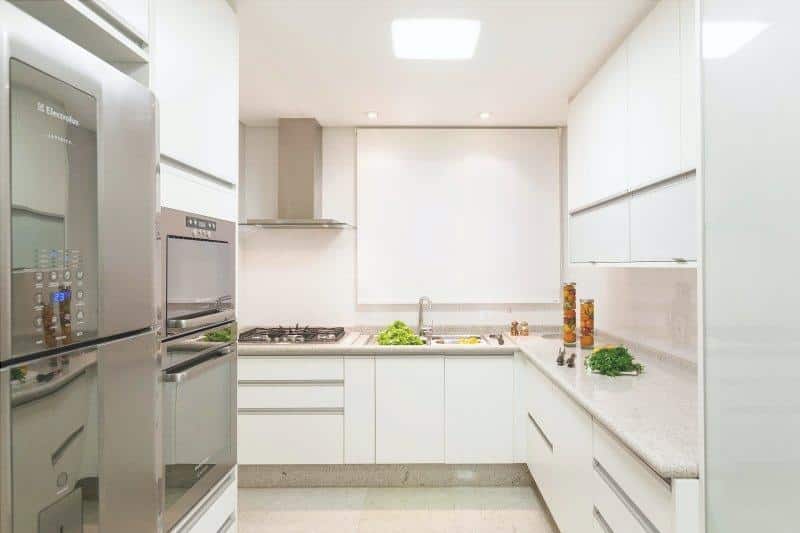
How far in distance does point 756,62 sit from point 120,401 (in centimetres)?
149

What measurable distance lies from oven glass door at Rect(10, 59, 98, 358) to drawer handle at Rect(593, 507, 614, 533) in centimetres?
170

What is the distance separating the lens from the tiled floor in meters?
2.65

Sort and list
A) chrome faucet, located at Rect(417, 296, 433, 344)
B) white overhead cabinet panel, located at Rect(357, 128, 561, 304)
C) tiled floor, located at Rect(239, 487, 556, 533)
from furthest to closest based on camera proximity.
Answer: white overhead cabinet panel, located at Rect(357, 128, 561, 304)
chrome faucet, located at Rect(417, 296, 433, 344)
tiled floor, located at Rect(239, 487, 556, 533)

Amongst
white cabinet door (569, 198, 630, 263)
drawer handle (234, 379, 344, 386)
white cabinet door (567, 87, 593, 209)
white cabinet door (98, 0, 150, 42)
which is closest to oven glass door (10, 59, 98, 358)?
white cabinet door (98, 0, 150, 42)

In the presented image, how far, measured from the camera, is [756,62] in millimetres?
891

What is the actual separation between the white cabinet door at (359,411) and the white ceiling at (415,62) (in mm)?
1744

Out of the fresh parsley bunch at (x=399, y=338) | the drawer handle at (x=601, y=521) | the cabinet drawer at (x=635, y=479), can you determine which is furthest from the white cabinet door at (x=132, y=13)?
the fresh parsley bunch at (x=399, y=338)

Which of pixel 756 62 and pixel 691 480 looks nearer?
pixel 756 62

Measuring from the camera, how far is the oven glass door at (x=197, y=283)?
4.49 ft

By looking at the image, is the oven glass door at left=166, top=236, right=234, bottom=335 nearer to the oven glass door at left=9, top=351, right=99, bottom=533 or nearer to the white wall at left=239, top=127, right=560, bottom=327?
the oven glass door at left=9, top=351, right=99, bottom=533

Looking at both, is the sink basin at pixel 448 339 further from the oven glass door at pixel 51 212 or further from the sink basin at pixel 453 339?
the oven glass door at pixel 51 212

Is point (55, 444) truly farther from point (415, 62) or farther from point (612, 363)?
point (415, 62)

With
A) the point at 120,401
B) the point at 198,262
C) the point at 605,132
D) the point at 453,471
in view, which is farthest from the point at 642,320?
the point at 120,401

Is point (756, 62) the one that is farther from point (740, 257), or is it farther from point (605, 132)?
point (605, 132)
